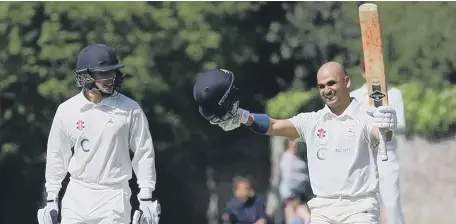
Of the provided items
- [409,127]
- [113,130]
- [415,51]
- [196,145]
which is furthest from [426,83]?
[113,130]

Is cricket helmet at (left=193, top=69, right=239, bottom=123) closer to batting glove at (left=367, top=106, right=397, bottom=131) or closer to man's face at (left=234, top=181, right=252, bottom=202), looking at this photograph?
batting glove at (left=367, top=106, right=397, bottom=131)

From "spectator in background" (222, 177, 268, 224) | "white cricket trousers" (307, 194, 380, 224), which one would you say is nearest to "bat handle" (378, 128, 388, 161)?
"white cricket trousers" (307, 194, 380, 224)

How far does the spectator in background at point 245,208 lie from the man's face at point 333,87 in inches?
219

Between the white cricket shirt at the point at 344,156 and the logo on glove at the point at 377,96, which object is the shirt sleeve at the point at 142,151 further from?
the logo on glove at the point at 377,96

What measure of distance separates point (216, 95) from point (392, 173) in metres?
3.27

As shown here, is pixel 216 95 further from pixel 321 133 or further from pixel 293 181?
pixel 293 181

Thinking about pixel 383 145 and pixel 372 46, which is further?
pixel 372 46

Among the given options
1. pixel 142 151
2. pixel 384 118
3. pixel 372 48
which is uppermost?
pixel 372 48

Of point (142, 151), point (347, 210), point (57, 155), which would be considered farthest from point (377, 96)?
point (57, 155)

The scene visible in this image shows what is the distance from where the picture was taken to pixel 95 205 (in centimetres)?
1147

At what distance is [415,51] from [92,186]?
10390mm

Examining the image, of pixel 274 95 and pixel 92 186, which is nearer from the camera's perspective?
pixel 92 186

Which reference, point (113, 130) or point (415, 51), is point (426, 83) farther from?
point (113, 130)

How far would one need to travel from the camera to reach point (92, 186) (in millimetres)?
11547
